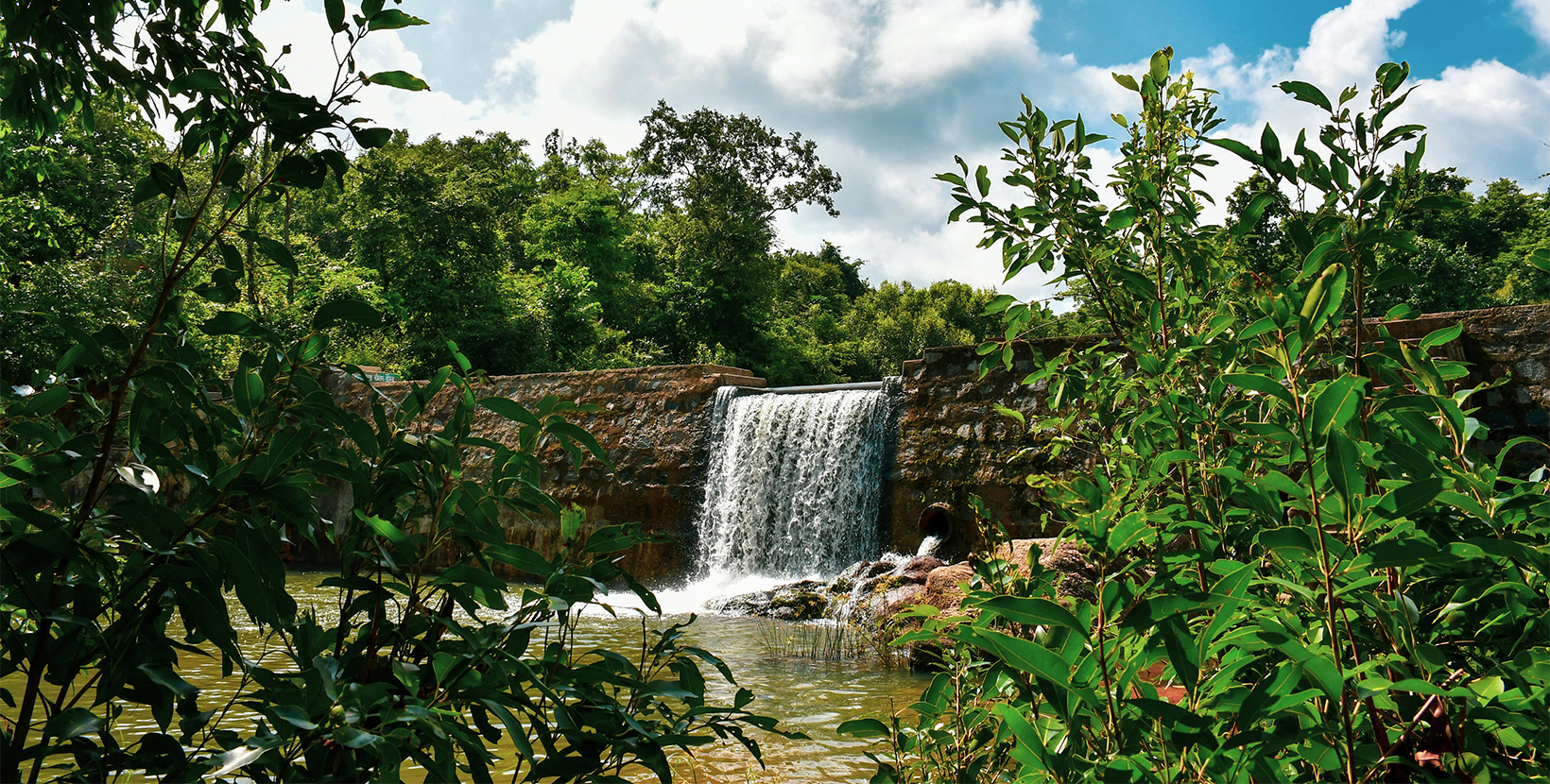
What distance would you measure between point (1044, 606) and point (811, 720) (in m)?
3.70

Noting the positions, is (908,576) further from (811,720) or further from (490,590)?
(490,590)

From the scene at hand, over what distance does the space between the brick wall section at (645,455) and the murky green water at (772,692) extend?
204cm

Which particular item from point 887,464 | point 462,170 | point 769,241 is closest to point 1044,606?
point 887,464

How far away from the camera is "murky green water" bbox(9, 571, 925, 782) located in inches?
135

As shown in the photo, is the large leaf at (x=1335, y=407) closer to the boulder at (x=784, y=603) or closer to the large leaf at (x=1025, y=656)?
the large leaf at (x=1025, y=656)

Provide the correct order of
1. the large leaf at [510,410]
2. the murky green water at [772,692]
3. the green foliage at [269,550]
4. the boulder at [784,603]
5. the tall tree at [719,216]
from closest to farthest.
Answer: the green foliage at [269,550], the large leaf at [510,410], the murky green water at [772,692], the boulder at [784,603], the tall tree at [719,216]

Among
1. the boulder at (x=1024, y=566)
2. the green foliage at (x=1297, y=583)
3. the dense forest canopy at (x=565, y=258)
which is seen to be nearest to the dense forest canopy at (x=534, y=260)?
the dense forest canopy at (x=565, y=258)

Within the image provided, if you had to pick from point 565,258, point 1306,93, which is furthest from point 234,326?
point 565,258

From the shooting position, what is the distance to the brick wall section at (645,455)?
9125 millimetres

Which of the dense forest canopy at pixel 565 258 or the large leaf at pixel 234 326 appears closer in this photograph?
the large leaf at pixel 234 326

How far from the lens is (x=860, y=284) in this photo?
128 ft

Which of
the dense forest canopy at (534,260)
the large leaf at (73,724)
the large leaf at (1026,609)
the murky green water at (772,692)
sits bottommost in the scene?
the murky green water at (772,692)

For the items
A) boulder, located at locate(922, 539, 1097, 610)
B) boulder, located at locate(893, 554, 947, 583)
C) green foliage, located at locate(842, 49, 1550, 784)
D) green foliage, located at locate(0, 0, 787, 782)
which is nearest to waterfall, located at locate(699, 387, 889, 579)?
boulder, located at locate(893, 554, 947, 583)

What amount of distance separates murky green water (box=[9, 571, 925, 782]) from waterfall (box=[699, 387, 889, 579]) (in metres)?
1.65
